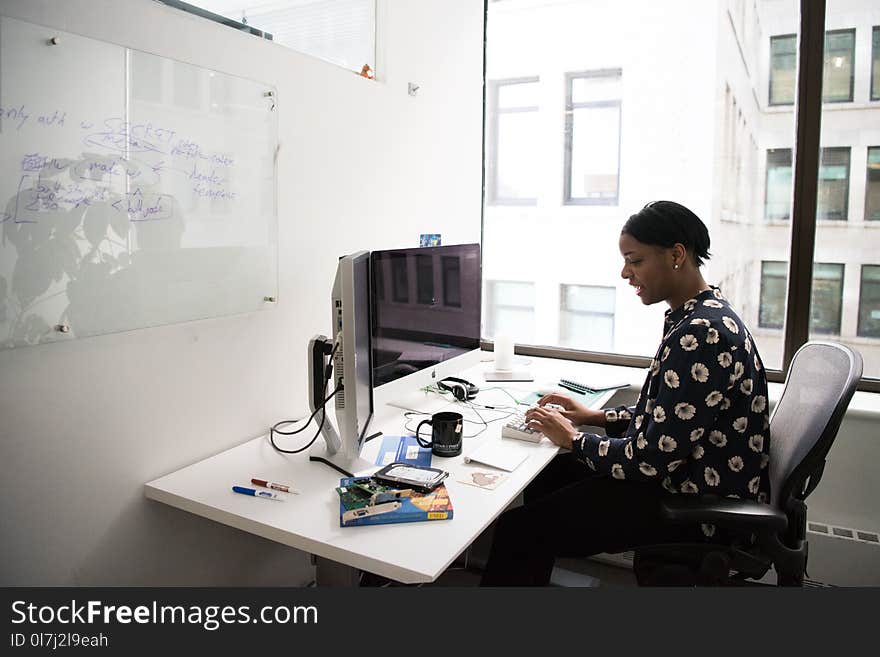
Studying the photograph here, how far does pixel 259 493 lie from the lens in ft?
4.99

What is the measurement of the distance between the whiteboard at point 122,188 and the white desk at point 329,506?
15.7 inches

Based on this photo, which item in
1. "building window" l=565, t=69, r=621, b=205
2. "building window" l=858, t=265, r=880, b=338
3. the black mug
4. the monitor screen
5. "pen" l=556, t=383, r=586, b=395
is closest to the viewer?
the black mug

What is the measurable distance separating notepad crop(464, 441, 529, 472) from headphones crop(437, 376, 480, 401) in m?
0.45

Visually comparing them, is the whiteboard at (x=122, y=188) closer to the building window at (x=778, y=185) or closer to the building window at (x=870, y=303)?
the building window at (x=778, y=185)

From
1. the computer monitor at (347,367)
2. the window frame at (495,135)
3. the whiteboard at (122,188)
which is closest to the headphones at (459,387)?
the computer monitor at (347,367)

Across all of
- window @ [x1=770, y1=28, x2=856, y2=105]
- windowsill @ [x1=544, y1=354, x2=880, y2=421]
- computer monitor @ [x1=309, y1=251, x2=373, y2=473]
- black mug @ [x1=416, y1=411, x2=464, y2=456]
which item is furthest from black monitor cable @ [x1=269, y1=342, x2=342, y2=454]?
window @ [x1=770, y1=28, x2=856, y2=105]

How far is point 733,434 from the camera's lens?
1.56 m

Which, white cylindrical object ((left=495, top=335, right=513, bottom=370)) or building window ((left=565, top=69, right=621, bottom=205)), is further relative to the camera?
building window ((left=565, top=69, right=621, bottom=205))

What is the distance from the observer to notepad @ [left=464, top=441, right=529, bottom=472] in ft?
5.55

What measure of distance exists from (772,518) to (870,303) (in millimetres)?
1493

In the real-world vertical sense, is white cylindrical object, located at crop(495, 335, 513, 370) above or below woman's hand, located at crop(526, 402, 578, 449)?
above

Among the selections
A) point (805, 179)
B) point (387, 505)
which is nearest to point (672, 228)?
point (387, 505)

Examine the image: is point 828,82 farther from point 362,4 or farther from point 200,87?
point 200,87

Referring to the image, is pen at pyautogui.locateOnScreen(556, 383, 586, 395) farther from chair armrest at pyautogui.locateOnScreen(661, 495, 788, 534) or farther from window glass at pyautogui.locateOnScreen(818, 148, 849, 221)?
window glass at pyautogui.locateOnScreen(818, 148, 849, 221)
